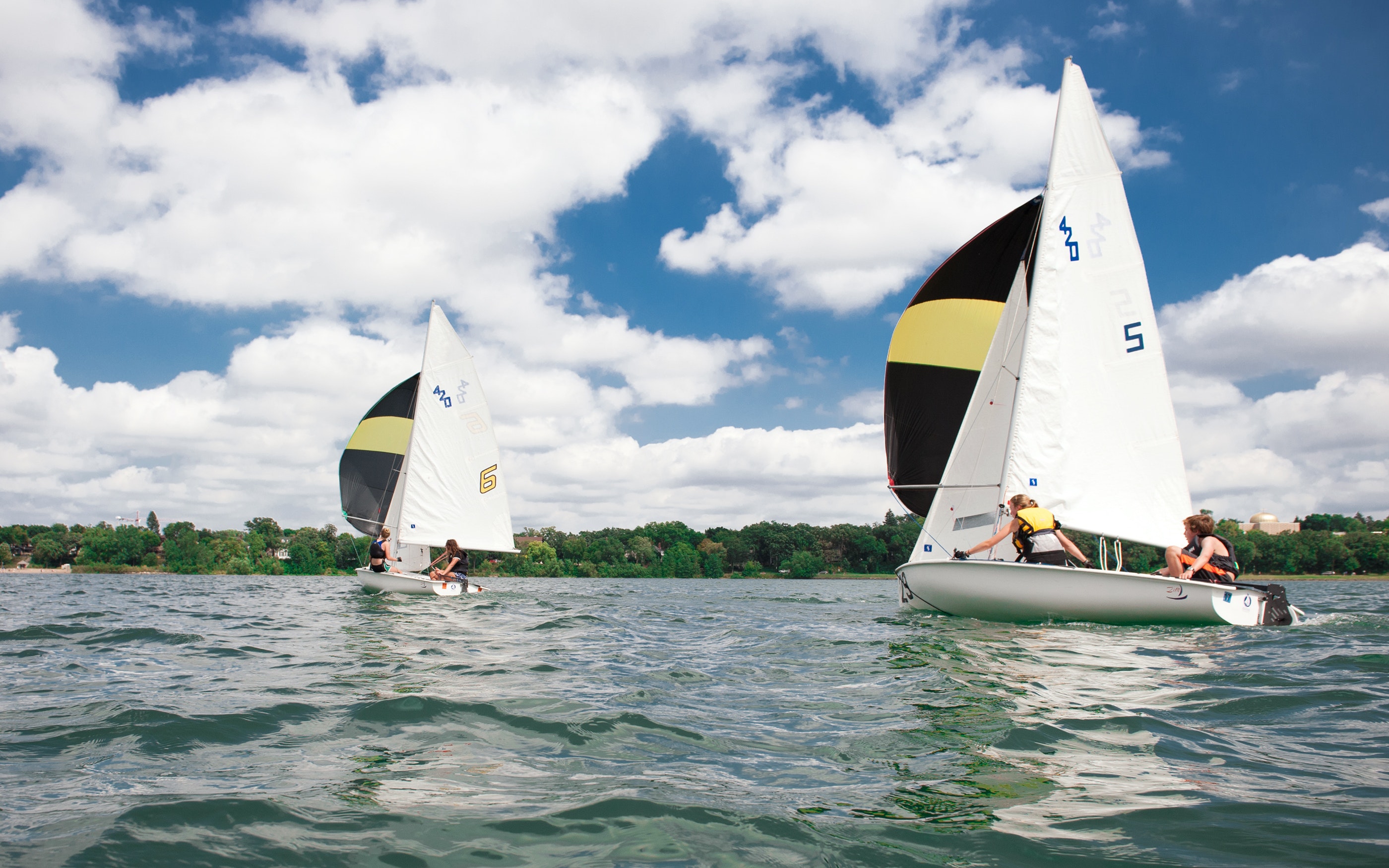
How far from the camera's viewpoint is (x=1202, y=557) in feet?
31.2

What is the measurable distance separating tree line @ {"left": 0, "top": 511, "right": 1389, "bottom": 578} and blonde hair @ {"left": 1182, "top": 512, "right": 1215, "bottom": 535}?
62879 millimetres

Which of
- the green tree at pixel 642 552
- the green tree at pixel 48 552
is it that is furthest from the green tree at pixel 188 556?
the green tree at pixel 642 552

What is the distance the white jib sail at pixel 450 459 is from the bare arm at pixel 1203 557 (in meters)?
17.8

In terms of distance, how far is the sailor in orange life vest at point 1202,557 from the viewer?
976cm

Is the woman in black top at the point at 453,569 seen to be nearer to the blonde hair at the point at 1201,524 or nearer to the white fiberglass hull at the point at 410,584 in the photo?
the white fiberglass hull at the point at 410,584

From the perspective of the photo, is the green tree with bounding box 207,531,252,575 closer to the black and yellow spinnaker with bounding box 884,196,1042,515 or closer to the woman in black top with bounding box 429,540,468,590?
the woman in black top with bounding box 429,540,468,590

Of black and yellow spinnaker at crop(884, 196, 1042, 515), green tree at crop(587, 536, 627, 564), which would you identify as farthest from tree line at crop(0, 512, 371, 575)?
black and yellow spinnaker at crop(884, 196, 1042, 515)

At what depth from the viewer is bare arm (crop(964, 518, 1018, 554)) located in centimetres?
1008

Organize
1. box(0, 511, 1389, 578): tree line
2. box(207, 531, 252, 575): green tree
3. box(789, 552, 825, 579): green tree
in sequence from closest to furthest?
box(0, 511, 1389, 578): tree line < box(207, 531, 252, 575): green tree < box(789, 552, 825, 579): green tree

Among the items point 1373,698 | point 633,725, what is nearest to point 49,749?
point 633,725

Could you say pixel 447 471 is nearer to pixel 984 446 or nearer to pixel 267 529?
pixel 984 446

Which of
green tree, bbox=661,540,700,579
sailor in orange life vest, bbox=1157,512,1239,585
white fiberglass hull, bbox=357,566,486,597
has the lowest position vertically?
green tree, bbox=661,540,700,579

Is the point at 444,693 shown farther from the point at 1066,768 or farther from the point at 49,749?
the point at 1066,768

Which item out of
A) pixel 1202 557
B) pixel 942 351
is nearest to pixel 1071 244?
pixel 942 351
